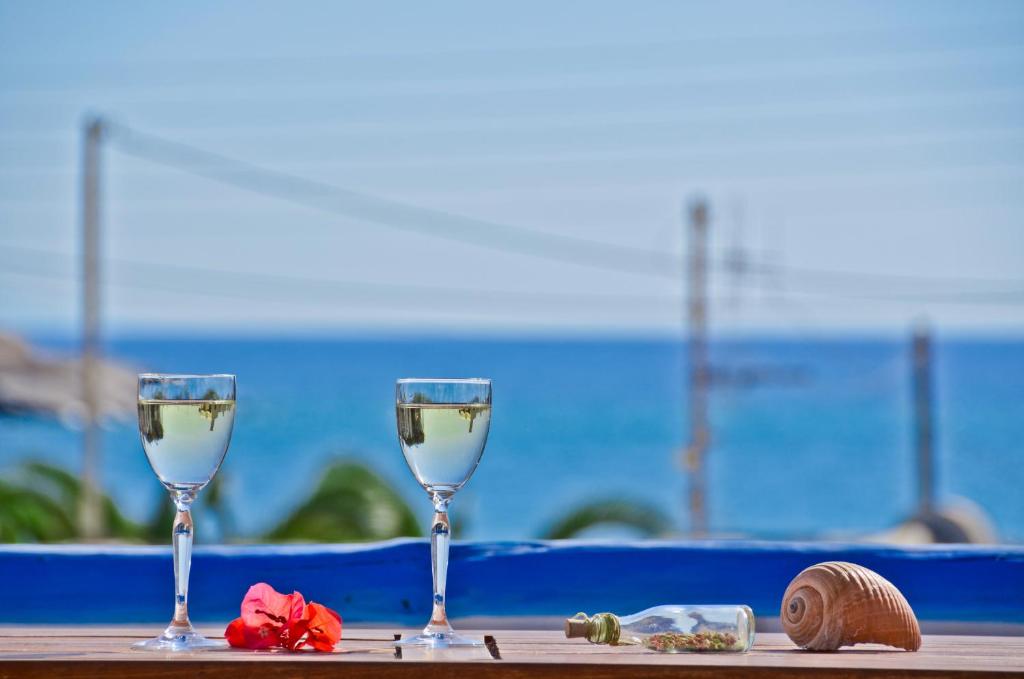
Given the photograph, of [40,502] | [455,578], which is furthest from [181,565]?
[40,502]

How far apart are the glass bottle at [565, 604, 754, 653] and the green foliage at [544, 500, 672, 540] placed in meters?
8.59

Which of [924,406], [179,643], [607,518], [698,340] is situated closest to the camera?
[179,643]

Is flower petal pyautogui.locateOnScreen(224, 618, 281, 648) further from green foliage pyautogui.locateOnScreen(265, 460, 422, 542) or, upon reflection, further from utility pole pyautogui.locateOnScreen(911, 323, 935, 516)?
utility pole pyautogui.locateOnScreen(911, 323, 935, 516)

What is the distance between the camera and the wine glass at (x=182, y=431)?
66.9 inches

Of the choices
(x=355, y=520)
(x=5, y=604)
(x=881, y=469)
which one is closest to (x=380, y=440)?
(x=881, y=469)

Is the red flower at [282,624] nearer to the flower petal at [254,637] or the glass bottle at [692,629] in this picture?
the flower petal at [254,637]

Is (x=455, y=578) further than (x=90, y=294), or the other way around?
(x=90, y=294)

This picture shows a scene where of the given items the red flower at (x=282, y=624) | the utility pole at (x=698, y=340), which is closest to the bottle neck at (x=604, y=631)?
the red flower at (x=282, y=624)

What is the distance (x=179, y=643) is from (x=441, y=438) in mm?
376

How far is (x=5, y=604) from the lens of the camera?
9.99ft

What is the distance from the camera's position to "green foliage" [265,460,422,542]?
9.34 metres

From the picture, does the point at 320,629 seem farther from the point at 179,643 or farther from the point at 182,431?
the point at 182,431

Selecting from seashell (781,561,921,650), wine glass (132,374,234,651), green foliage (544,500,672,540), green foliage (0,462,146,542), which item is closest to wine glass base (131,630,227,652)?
wine glass (132,374,234,651)

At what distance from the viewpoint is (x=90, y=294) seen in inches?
601
